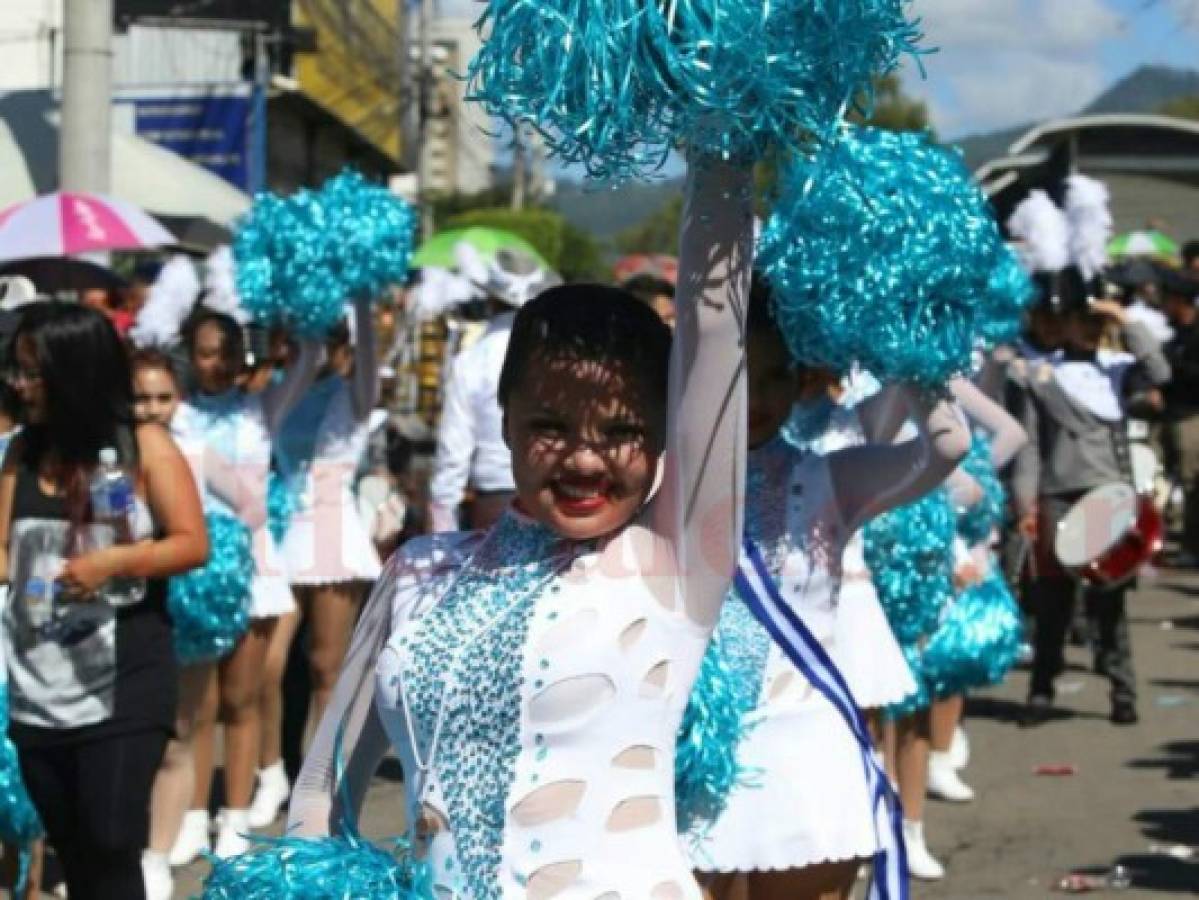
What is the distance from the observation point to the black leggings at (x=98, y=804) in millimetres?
4656

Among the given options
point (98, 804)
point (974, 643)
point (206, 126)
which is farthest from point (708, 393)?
point (206, 126)

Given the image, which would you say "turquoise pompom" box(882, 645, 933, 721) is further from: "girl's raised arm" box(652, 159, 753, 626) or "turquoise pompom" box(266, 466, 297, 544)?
"girl's raised arm" box(652, 159, 753, 626)

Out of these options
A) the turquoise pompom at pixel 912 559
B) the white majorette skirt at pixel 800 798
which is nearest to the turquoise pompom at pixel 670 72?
the white majorette skirt at pixel 800 798

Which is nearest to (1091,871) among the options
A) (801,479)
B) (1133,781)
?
(1133,781)

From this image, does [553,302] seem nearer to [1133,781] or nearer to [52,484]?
[52,484]

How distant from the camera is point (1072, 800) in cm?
839

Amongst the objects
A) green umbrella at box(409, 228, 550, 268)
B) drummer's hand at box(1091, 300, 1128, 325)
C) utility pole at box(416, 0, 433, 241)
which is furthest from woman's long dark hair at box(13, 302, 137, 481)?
utility pole at box(416, 0, 433, 241)

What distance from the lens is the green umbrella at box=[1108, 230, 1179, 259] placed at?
21906 millimetres

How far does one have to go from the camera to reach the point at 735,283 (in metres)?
2.52

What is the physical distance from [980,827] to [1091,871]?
74 centimetres

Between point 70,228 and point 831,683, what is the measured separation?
6.52m

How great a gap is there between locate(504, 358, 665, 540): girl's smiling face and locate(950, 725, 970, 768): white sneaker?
6.14 m

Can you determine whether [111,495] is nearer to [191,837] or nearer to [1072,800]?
[191,837]

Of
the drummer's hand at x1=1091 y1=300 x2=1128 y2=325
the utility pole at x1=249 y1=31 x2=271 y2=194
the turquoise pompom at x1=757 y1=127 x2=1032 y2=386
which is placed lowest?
the turquoise pompom at x1=757 y1=127 x2=1032 y2=386
